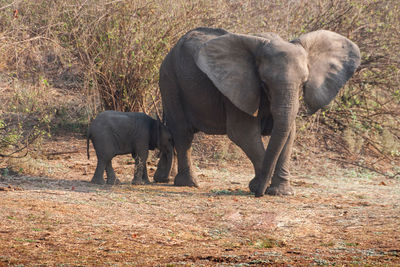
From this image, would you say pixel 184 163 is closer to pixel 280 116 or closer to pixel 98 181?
pixel 98 181

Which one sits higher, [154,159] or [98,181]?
[98,181]

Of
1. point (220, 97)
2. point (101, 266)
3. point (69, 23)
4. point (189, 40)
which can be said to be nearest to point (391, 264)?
point (101, 266)

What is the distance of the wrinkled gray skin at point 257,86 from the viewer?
729 centimetres

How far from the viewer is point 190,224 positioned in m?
6.00

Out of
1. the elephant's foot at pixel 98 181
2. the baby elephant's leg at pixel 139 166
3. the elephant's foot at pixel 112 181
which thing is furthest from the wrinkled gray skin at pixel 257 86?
the elephant's foot at pixel 98 181

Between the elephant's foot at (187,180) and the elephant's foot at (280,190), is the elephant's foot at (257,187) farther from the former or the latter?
the elephant's foot at (187,180)

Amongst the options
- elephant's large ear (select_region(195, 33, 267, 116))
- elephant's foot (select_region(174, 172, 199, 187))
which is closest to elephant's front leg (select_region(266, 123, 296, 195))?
elephant's large ear (select_region(195, 33, 267, 116))

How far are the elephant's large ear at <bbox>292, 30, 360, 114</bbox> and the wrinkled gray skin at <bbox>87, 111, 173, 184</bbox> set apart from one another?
243cm

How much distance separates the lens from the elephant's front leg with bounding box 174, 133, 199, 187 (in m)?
8.98

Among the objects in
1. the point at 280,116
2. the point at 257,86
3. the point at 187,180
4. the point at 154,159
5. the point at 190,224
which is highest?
the point at 257,86

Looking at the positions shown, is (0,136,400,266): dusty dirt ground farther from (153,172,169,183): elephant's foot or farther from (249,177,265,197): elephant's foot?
(153,172,169,183): elephant's foot

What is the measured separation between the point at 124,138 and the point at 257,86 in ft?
7.31

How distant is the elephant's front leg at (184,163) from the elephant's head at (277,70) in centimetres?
142

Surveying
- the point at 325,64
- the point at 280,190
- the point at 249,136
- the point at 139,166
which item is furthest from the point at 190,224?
the point at 325,64
